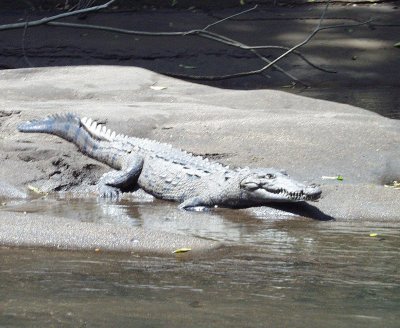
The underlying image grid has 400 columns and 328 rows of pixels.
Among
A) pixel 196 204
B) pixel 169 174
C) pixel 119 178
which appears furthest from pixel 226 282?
pixel 119 178

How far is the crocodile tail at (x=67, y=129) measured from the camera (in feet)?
28.2

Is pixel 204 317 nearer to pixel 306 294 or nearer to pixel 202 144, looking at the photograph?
pixel 306 294

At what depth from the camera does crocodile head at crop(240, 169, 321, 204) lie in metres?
6.97

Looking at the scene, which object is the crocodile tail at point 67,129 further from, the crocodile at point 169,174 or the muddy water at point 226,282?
the muddy water at point 226,282

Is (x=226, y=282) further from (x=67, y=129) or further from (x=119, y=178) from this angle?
(x=67, y=129)

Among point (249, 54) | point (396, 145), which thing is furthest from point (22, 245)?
point (249, 54)

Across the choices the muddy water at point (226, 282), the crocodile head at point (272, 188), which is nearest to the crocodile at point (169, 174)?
the crocodile head at point (272, 188)

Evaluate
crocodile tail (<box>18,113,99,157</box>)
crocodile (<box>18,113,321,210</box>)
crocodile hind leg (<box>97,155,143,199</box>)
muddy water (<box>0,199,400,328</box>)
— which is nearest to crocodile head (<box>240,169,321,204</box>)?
crocodile (<box>18,113,321,210</box>)

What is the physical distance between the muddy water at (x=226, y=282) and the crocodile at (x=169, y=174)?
0.60 metres

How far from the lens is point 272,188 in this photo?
723cm

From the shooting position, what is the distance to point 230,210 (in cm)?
755

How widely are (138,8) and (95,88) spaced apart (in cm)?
630

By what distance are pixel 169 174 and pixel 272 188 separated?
1.06 m

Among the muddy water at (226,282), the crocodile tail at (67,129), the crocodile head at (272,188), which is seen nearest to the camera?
the muddy water at (226,282)
